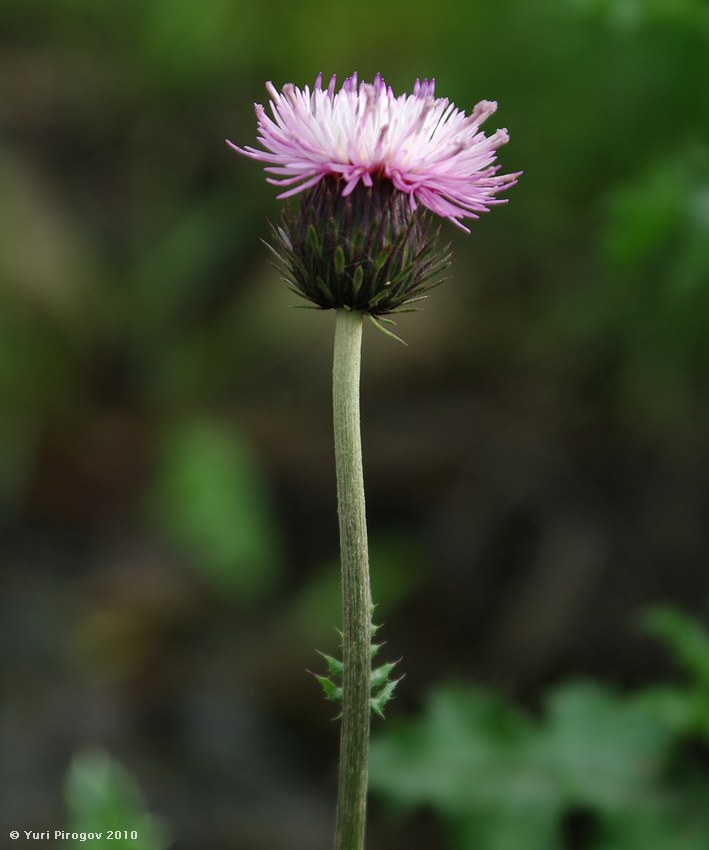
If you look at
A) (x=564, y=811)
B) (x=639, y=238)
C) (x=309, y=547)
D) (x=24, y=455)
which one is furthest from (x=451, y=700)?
(x=24, y=455)

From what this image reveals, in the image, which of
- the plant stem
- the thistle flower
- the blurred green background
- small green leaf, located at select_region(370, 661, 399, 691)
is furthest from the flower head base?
the blurred green background

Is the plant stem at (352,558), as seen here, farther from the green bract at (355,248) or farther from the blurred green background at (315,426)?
the blurred green background at (315,426)

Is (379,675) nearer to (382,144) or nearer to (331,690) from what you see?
(331,690)

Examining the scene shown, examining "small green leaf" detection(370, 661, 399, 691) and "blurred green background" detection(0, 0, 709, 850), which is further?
"blurred green background" detection(0, 0, 709, 850)

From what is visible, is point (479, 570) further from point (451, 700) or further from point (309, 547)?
point (451, 700)

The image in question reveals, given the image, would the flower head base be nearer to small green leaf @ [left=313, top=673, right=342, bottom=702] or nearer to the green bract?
the green bract

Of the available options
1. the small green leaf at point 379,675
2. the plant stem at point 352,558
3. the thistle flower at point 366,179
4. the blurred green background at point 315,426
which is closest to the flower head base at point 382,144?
the thistle flower at point 366,179

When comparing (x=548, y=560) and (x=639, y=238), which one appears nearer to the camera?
(x=639, y=238)

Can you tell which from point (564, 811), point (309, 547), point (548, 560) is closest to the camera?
point (564, 811)
